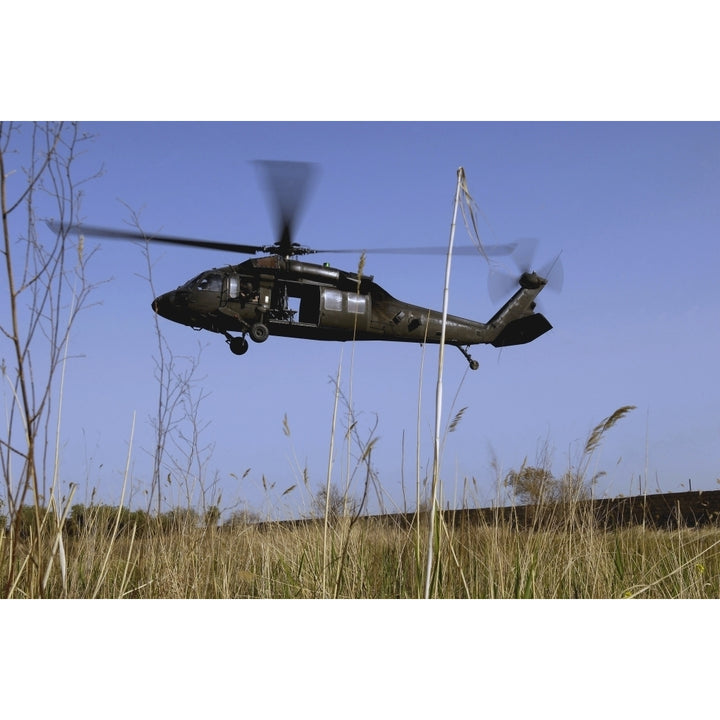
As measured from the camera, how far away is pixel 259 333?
259 inches

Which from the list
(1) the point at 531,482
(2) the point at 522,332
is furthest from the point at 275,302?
(1) the point at 531,482

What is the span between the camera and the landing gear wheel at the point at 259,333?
657 cm

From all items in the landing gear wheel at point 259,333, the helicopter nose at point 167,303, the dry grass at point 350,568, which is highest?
the helicopter nose at point 167,303

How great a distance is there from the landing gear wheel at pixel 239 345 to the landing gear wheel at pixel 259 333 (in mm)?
173

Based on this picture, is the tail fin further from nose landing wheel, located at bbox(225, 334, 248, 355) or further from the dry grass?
the dry grass

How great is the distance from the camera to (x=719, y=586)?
2.67 metres

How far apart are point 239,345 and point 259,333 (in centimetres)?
26

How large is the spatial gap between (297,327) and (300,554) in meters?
4.09

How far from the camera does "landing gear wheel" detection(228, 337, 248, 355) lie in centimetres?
638

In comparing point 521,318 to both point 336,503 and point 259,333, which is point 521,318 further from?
point 336,503

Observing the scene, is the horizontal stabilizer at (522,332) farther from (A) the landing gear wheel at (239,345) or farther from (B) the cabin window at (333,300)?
(A) the landing gear wheel at (239,345)

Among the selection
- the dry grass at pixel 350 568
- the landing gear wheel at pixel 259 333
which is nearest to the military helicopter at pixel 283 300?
the landing gear wheel at pixel 259 333
